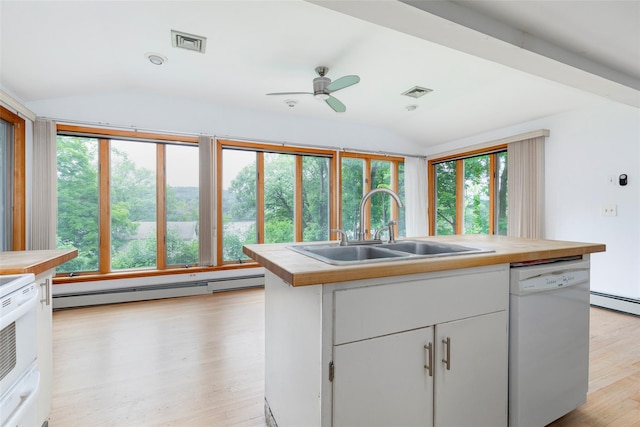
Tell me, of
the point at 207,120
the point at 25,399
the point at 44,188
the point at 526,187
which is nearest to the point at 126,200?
the point at 44,188

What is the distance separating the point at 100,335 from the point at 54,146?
Answer: 7.28 feet

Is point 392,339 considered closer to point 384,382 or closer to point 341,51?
point 384,382

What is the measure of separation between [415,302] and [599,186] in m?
3.75

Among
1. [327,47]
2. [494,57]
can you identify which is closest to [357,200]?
[327,47]

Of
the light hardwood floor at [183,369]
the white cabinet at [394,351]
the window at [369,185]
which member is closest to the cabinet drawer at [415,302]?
the white cabinet at [394,351]

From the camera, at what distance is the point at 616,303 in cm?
330

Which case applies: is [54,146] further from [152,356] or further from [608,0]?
[608,0]

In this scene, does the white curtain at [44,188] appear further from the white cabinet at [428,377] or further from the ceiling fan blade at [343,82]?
the white cabinet at [428,377]

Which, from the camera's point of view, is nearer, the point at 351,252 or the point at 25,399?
the point at 25,399

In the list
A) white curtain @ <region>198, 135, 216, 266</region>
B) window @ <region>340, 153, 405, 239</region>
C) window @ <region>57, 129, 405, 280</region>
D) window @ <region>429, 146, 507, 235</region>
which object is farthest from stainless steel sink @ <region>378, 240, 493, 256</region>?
window @ <region>429, 146, 507, 235</region>

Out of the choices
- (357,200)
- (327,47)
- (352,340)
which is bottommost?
(352,340)

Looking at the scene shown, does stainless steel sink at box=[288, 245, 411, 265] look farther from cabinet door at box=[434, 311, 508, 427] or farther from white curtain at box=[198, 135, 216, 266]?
white curtain at box=[198, 135, 216, 266]

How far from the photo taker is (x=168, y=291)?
3.86 metres

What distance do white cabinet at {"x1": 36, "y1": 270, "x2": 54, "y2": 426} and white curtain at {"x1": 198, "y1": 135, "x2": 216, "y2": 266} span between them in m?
2.58
